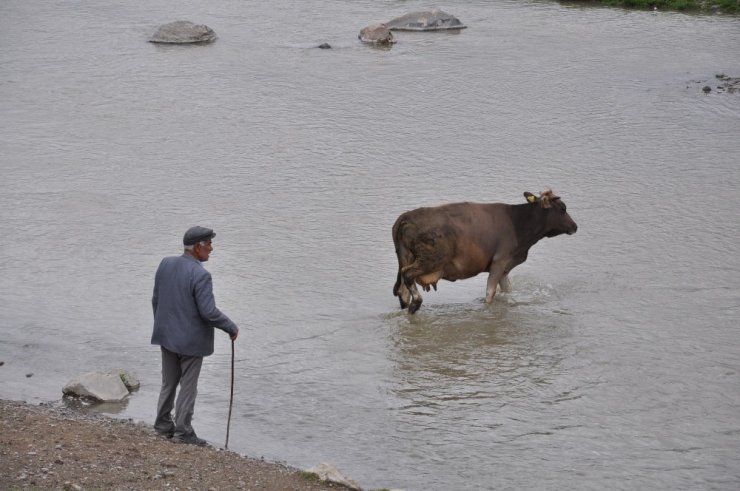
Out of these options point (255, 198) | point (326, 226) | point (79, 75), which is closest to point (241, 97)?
point (79, 75)

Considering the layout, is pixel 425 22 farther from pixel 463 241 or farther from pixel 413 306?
pixel 413 306

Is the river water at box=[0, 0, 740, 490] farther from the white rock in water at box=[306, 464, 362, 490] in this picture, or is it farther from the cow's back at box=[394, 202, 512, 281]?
the white rock in water at box=[306, 464, 362, 490]

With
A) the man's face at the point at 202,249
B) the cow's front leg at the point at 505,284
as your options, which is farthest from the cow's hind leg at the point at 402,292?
the man's face at the point at 202,249

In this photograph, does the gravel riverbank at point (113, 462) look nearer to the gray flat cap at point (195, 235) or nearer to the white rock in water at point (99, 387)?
the white rock in water at point (99, 387)

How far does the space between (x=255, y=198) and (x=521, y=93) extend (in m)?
8.23

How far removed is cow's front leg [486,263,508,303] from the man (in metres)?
5.13

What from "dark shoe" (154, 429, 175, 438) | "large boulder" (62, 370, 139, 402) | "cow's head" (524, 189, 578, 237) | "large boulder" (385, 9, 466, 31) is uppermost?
"large boulder" (385, 9, 466, 31)

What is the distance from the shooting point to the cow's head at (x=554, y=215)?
48.1 ft

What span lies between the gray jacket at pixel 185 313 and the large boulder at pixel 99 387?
1.66 m

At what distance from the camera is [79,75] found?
968 inches

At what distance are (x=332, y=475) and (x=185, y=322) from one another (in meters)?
1.85

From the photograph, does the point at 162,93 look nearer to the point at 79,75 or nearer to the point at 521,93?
the point at 79,75

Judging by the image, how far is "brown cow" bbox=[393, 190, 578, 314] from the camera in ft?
45.4

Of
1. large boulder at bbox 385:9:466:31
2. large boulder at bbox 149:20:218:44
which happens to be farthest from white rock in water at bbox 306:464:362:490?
large boulder at bbox 385:9:466:31
